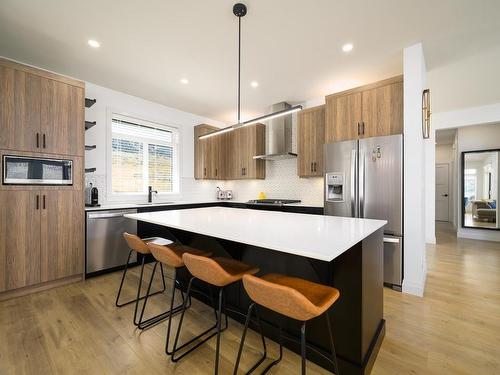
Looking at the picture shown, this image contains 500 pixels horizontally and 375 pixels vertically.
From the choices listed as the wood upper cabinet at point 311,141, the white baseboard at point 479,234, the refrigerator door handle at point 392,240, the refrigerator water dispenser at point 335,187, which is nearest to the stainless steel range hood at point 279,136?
the wood upper cabinet at point 311,141

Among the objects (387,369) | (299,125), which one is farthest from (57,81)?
(387,369)

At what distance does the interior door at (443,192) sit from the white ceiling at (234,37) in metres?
5.67

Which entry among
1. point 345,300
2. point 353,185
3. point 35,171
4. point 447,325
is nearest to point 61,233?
point 35,171

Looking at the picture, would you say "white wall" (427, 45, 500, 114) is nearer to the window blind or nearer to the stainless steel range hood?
the stainless steel range hood

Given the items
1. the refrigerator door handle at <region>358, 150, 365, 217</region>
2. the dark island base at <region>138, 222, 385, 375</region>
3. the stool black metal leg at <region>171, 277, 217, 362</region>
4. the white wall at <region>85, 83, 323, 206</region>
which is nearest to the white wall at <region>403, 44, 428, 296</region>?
the refrigerator door handle at <region>358, 150, 365, 217</region>

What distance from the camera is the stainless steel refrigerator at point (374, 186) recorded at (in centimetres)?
270

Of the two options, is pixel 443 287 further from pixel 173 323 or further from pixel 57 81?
pixel 57 81

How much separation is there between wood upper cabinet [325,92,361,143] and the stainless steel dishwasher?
3.12 m

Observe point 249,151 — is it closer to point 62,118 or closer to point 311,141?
point 311,141

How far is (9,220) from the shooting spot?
2477 millimetres

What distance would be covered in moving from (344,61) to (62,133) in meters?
3.60

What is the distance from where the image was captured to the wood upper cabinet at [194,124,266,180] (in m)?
4.90

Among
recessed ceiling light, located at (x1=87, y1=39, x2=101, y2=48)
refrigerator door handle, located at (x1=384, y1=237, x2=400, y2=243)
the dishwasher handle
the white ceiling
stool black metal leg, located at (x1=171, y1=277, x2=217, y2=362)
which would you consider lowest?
stool black metal leg, located at (x1=171, y1=277, x2=217, y2=362)

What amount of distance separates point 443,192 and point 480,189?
2.22 m
